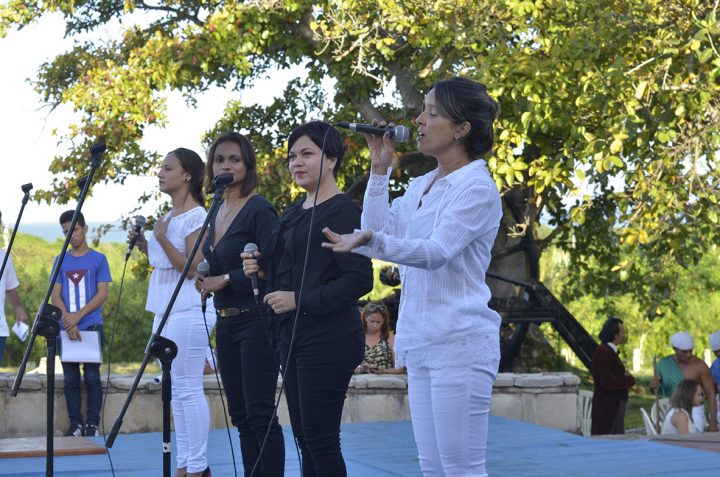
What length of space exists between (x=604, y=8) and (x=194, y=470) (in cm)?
611

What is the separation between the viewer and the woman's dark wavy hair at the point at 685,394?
8672 millimetres

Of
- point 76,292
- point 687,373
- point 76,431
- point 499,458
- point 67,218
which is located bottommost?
point 499,458

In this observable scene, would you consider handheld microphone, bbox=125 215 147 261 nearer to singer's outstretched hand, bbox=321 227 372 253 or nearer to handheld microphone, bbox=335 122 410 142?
handheld microphone, bbox=335 122 410 142

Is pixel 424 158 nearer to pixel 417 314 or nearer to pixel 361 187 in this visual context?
pixel 361 187

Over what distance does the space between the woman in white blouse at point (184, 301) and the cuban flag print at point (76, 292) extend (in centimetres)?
286

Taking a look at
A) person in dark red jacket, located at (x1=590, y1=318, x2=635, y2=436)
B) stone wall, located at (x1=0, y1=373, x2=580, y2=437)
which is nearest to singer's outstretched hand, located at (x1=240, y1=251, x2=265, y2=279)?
stone wall, located at (x1=0, y1=373, x2=580, y2=437)

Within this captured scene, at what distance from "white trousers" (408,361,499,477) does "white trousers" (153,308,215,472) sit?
203 cm

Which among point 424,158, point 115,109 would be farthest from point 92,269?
point 424,158

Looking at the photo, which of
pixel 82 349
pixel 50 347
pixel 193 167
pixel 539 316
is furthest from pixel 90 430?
pixel 539 316

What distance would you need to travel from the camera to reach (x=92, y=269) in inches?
311

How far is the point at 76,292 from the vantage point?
7.84m

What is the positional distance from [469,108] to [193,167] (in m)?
2.24

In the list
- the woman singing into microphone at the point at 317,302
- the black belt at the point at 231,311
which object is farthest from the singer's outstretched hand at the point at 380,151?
the black belt at the point at 231,311

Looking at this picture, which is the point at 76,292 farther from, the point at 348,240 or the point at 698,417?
the point at 348,240
